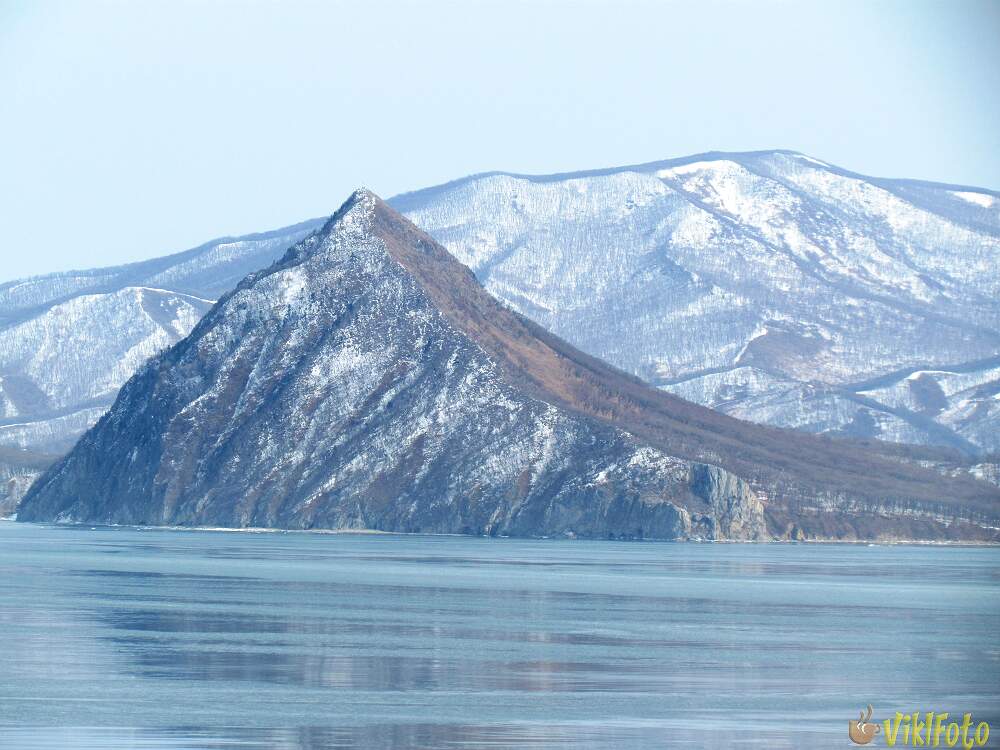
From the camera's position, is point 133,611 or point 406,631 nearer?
point 406,631

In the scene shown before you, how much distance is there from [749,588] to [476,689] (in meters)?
89.0

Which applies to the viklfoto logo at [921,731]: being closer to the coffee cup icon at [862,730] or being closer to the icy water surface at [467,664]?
the coffee cup icon at [862,730]

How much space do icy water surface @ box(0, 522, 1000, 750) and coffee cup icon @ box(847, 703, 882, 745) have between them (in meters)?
0.65

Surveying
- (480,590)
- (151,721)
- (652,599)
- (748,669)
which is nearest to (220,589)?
(480,590)

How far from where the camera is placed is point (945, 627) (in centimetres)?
13462

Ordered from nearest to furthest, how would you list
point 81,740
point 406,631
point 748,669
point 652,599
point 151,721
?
point 81,740 < point 151,721 < point 748,669 < point 406,631 < point 652,599

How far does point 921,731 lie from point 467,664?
2925 cm

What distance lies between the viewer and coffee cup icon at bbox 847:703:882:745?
78.1m

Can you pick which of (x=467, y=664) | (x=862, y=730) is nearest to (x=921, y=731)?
(x=862, y=730)

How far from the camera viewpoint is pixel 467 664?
340 feet

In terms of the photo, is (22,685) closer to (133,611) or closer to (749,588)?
(133,611)

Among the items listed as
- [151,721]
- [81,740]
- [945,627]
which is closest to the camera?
[81,740]

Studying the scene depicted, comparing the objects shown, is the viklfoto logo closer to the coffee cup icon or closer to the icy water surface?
the coffee cup icon

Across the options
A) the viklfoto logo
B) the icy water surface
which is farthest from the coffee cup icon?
the icy water surface
